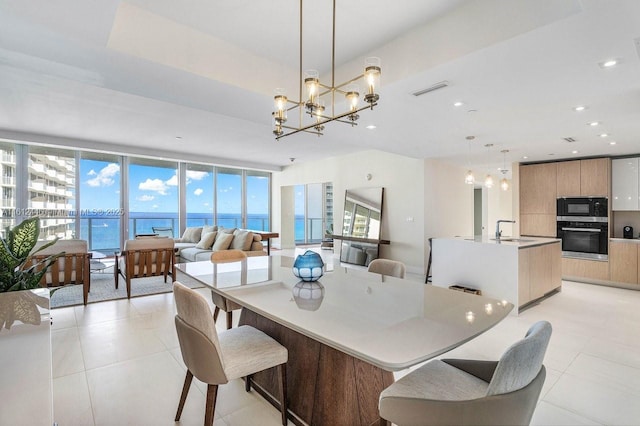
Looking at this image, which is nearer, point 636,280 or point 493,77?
point 493,77

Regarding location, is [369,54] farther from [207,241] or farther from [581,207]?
[581,207]

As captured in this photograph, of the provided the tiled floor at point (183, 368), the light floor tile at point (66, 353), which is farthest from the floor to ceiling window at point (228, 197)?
the light floor tile at point (66, 353)

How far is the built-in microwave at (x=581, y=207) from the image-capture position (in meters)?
5.66


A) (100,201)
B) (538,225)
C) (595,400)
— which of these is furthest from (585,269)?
(100,201)

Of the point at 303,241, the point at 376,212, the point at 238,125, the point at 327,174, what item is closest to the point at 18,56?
the point at 238,125

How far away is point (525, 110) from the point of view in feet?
11.9

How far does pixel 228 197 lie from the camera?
1012cm

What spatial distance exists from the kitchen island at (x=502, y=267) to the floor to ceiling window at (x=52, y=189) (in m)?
8.23

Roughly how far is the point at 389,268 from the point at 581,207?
5.39m

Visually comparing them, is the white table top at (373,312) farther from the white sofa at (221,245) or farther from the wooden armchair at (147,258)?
the white sofa at (221,245)

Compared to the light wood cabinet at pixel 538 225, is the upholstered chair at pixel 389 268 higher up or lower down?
lower down

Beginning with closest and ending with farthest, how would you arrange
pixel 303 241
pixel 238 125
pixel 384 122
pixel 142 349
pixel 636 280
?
pixel 142 349, pixel 384 122, pixel 636 280, pixel 238 125, pixel 303 241

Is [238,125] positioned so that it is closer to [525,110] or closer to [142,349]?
[142,349]

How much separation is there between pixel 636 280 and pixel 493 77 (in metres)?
5.16
